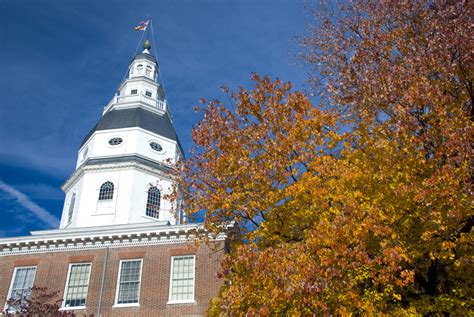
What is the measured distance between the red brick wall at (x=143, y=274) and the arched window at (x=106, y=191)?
6.06 meters

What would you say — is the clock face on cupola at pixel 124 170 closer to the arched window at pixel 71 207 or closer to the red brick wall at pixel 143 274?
the arched window at pixel 71 207

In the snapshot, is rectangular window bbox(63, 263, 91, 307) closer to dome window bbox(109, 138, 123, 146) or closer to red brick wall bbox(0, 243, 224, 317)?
red brick wall bbox(0, 243, 224, 317)

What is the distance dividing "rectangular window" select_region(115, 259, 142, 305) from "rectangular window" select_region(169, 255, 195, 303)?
1808 mm

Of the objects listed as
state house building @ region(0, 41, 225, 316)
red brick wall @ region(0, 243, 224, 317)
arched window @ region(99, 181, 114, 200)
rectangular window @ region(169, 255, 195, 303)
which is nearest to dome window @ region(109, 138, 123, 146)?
state house building @ region(0, 41, 225, 316)

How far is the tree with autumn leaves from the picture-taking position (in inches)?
451

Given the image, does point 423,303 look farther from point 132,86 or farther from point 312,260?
point 132,86

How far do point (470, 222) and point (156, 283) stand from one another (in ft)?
51.2

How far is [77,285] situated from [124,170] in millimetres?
9100

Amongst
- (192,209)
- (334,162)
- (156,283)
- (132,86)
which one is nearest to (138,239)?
(156,283)

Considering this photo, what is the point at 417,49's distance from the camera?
14.4 metres

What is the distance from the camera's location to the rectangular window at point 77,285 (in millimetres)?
23719

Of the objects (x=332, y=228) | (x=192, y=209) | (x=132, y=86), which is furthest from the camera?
(x=132, y=86)

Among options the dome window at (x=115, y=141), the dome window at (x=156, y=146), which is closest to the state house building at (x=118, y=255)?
the dome window at (x=115, y=141)

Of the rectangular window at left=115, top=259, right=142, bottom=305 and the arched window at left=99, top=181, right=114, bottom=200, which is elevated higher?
the arched window at left=99, top=181, right=114, bottom=200
